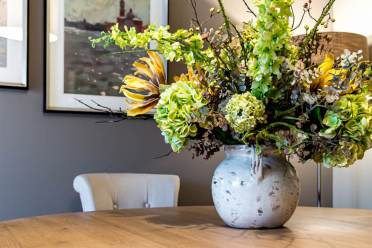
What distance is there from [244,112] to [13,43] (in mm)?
1352

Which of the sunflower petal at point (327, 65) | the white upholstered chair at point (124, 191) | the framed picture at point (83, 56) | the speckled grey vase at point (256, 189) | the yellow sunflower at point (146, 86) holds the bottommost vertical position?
the white upholstered chair at point (124, 191)

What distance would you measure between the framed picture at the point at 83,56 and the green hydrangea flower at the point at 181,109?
107cm

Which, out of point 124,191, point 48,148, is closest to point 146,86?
point 124,191

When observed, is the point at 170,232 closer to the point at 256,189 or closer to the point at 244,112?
the point at 256,189

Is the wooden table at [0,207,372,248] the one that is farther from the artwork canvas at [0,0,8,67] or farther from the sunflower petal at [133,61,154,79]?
the artwork canvas at [0,0,8,67]

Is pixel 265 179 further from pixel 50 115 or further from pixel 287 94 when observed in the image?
pixel 50 115

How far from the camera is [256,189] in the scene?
1158mm

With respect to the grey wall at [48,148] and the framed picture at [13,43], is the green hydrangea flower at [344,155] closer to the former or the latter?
the grey wall at [48,148]

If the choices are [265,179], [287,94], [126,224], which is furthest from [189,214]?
[287,94]

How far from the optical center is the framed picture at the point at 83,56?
7.04 ft

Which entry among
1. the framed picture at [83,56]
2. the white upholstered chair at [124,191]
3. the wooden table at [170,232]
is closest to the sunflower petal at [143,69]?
the wooden table at [170,232]

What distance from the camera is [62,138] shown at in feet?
7.08

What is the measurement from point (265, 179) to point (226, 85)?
0.25 m

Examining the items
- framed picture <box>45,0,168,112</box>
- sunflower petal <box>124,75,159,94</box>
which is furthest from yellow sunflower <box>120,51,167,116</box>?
framed picture <box>45,0,168,112</box>
